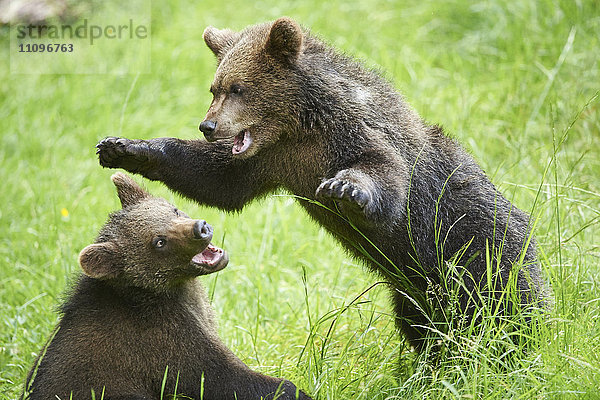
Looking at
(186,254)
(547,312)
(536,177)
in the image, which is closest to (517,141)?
(536,177)

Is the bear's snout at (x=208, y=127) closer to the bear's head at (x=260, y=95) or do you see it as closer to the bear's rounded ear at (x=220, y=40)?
the bear's head at (x=260, y=95)

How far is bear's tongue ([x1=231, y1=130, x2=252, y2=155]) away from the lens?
536cm

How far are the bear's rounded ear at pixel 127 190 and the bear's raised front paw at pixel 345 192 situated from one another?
5.63 feet

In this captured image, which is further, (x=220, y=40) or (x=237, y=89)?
(x=220, y=40)

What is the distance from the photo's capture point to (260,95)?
5.34 m

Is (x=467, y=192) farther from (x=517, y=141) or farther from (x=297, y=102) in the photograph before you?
(x=517, y=141)

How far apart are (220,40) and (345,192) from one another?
1780 mm

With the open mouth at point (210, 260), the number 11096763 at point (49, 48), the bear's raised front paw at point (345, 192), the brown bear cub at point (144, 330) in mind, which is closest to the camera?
the bear's raised front paw at point (345, 192)

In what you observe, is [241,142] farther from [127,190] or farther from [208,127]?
[127,190]

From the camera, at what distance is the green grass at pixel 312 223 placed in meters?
5.30

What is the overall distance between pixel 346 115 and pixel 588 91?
173 inches

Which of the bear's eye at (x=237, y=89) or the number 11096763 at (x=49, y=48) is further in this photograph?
the number 11096763 at (x=49, y=48)

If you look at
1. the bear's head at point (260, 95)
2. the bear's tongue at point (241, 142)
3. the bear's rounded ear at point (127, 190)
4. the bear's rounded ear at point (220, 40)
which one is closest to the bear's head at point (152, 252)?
the bear's rounded ear at point (127, 190)

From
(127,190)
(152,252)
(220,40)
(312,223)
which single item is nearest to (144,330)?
(152,252)
